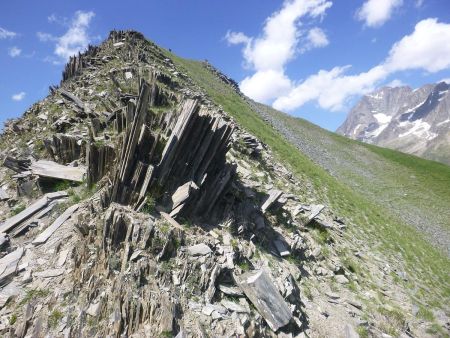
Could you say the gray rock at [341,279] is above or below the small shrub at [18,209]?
above

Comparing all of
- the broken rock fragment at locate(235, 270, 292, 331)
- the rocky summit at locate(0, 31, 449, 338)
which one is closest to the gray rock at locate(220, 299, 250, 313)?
the rocky summit at locate(0, 31, 449, 338)

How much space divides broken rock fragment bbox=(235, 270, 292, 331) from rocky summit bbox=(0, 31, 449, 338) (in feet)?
0.21

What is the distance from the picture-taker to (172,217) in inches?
516

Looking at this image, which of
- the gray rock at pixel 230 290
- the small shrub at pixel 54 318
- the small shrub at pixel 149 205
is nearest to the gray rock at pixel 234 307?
the gray rock at pixel 230 290

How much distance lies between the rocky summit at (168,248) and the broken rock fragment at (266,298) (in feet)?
0.21

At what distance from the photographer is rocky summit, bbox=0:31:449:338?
9859 millimetres

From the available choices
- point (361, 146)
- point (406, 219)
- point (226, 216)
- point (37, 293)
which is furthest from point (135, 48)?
point (361, 146)

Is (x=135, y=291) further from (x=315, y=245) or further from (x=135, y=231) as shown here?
(x=315, y=245)

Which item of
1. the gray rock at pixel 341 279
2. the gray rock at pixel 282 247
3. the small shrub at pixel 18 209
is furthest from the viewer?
the gray rock at pixel 341 279

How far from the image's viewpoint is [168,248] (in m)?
11.5

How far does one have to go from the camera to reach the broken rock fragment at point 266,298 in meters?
11.2

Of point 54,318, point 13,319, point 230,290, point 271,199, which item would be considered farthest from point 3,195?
point 271,199

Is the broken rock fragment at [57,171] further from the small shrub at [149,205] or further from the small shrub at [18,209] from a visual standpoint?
the small shrub at [149,205]

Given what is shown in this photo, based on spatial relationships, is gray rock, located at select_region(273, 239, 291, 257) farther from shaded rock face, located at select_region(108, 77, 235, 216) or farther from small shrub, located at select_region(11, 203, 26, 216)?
small shrub, located at select_region(11, 203, 26, 216)
